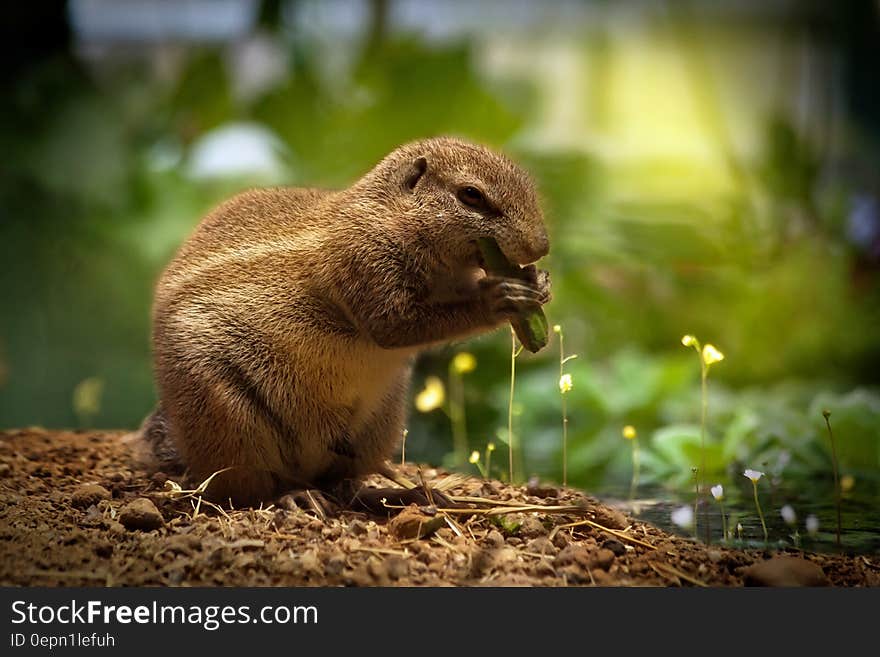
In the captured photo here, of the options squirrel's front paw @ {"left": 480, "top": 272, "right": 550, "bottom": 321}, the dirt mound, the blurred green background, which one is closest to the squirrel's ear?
squirrel's front paw @ {"left": 480, "top": 272, "right": 550, "bottom": 321}

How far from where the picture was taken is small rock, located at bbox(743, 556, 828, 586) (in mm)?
1780

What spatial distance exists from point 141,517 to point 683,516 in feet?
3.77

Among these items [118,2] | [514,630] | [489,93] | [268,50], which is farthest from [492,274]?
[268,50]

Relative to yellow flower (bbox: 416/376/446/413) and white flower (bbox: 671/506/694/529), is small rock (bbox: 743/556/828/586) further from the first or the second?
yellow flower (bbox: 416/376/446/413)

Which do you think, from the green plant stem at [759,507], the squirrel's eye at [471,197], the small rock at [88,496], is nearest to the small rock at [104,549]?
the small rock at [88,496]

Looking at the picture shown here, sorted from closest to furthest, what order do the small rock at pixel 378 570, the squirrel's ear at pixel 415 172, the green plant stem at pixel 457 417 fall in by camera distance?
the small rock at pixel 378 570 < the squirrel's ear at pixel 415 172 < the green plant stem at pixel 457 417

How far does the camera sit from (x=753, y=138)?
5.09 metres

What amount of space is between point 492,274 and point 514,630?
2.66ft

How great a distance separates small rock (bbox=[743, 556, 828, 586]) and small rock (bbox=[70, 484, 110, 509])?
4.48ft

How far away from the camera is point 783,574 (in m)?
1.79

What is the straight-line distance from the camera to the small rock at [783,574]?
1.78 m

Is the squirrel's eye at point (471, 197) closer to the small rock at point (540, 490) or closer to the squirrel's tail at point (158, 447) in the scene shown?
the small rock at point (540, 490)

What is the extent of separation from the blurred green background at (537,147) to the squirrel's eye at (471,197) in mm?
1908

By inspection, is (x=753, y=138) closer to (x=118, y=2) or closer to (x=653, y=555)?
(x=118, y=2)
